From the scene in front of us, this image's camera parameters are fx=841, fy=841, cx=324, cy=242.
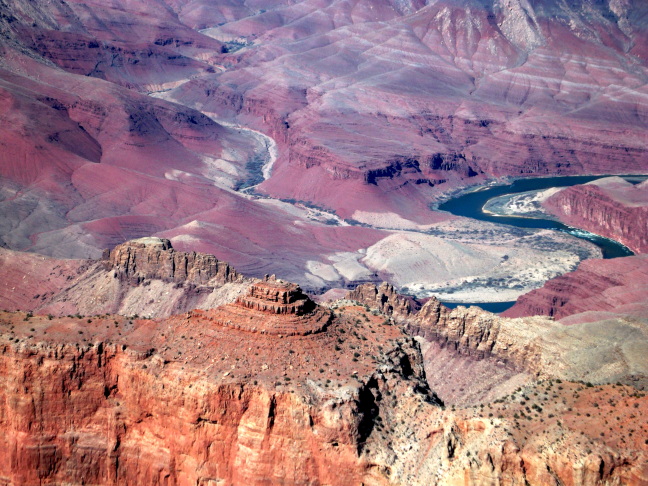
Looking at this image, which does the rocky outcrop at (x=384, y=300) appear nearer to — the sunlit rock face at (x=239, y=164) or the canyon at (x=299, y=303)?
the canyon at (x=299, y=303)

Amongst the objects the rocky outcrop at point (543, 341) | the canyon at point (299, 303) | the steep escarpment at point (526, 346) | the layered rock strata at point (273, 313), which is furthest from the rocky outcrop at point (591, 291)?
the layered rock strata at point (273, 313)

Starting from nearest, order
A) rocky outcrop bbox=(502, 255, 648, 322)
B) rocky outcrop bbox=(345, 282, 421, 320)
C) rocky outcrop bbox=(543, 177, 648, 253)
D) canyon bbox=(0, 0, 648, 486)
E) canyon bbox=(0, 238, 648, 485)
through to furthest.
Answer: canyon bbox=(0, 238, 648, 485) < canyon bbox=(0, 0, 648, 486) < rocky outcrop bbox=(345, 282, 421, 320) < rocky outcrop bbox=(502, 255, 648, 322) < rocky outcrop bbox=(543, 177, 648, 253)

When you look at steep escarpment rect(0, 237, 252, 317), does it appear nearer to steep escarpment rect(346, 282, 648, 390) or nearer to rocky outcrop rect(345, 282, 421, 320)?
rocky outcrop rect(345, 282, 421, 320)

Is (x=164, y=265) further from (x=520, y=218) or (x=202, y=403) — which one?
(x=520, y=218)

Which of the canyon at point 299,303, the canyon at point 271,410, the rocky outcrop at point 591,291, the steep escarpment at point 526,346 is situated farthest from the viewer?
the rocky outcrop at point 591,291

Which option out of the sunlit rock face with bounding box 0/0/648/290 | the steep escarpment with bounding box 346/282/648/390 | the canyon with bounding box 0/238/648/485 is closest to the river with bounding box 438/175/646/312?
the sunlit rock face with bounding box 0/0/648/290
